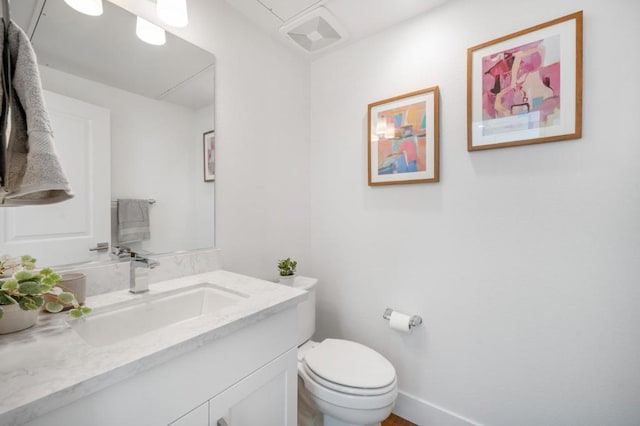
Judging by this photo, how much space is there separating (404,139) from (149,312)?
1.39 m

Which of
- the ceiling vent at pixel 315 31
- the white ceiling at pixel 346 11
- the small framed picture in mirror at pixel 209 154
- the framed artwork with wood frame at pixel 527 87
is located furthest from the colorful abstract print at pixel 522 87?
the small framed picture in mirror at pixel 209 154

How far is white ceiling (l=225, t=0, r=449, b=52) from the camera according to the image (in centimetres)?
137

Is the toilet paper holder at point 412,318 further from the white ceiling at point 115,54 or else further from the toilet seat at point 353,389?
the white ceiling at point 115,54

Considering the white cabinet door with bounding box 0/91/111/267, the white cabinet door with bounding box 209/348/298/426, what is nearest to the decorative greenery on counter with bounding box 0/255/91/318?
the white cabinet door with bounding box 0/91/111/267

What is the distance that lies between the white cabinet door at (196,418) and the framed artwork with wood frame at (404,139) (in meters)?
1.27

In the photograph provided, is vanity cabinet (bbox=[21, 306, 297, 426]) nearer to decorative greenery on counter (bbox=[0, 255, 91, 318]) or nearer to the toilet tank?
decorative greenery on counter (bbox=[0, 255, 91, 318])

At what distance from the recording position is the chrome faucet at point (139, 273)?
3.16 ft

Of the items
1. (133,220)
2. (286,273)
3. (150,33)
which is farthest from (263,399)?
(150,33)

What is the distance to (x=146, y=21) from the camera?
1100 mm

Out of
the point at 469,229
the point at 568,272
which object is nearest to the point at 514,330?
the point at 568,272

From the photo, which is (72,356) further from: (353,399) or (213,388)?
(353,399)

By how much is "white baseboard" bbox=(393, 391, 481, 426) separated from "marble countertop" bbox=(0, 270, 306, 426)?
3.65ft

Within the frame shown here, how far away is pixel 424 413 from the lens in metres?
1.42

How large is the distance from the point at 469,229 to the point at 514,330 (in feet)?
1.55
